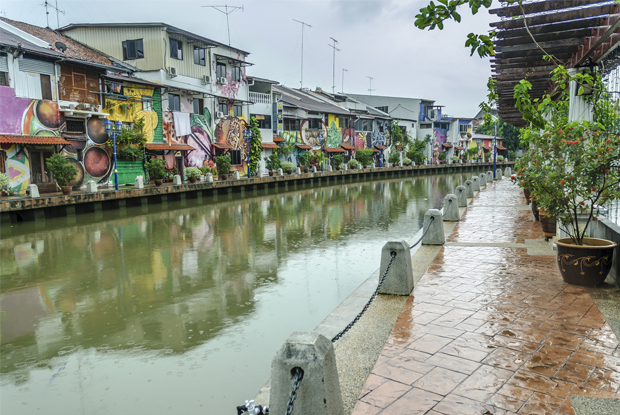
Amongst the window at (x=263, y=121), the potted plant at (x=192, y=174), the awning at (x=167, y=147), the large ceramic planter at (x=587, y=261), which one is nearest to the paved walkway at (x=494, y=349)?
the large ceramic planter at (x=587, y=261)

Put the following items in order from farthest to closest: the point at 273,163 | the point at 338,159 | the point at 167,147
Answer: the point at 338,159 < the point at 273,163 < the point at 167,147

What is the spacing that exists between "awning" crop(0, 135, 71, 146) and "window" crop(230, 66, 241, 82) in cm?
1523

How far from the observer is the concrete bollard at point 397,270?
5988 mm

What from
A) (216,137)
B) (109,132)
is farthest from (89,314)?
(216,137)

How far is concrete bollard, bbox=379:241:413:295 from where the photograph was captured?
5.99 m

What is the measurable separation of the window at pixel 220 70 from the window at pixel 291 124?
9.31 m

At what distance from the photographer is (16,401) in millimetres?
4684

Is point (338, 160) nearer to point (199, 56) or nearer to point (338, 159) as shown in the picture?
point (338, 159)

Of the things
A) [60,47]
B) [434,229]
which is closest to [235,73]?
[60,47]

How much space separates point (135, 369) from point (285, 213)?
13.9m

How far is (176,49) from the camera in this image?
1179 inches

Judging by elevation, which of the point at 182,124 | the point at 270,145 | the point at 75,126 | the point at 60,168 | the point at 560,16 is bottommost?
the point at 60,168

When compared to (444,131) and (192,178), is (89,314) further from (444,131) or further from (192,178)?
(444,131)

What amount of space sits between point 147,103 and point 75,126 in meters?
5.05
